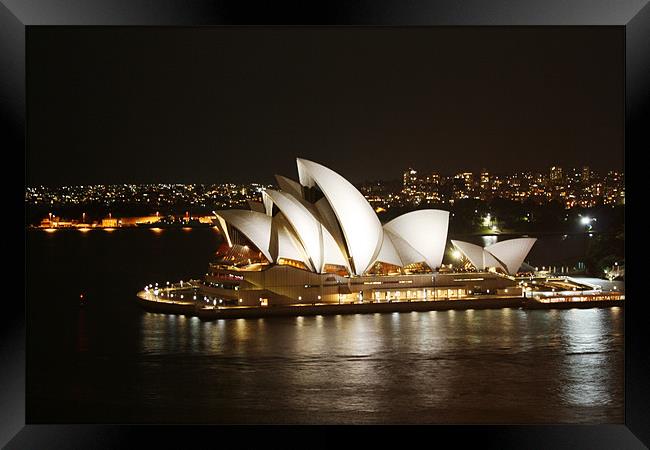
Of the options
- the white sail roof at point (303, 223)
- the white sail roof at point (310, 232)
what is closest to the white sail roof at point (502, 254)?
the white sail roof at point (310, 232)

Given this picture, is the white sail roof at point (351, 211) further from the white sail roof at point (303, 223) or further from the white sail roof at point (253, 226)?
the white sail roof at point (253, 226)

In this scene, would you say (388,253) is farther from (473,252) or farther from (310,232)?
(473,252)

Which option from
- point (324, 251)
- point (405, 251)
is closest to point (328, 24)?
point (324, 251)

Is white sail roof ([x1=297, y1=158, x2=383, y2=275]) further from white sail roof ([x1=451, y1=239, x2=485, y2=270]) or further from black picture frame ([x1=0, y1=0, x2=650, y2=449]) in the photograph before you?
black picture frame ([x1=0, y1=0, x2=650, y2=449])

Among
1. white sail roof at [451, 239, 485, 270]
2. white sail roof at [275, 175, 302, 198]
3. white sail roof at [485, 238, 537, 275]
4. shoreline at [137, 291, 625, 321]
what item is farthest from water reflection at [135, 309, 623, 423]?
white sail roof at [275, 175, 302, 198]

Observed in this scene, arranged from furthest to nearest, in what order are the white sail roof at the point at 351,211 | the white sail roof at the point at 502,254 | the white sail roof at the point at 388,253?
the white sail roof at the point at 502,254 < the white sail roof at the point at 388,253 < the white sail roof at the point at 351,211

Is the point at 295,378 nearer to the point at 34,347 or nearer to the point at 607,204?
the point at 34,347
